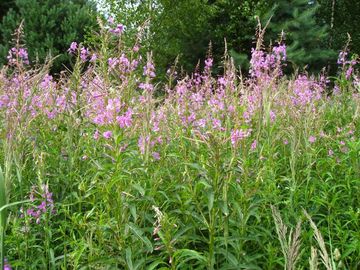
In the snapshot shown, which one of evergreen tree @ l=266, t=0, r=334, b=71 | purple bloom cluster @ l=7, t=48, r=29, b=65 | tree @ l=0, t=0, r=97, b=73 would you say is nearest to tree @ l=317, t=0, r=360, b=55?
evergreen tree @ l=266, t=0, r=334, b=71

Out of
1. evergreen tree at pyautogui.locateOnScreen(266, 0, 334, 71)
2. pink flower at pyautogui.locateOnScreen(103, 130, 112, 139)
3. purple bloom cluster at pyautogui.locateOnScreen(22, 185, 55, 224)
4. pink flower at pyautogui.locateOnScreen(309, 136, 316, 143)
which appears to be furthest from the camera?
evergreen tree at pyautogui.locateOnScreen(266, 0, 334, 71)

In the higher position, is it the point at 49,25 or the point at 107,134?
the point at 49,25

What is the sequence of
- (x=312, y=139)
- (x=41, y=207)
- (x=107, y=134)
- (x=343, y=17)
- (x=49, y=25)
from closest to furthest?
(x=107, y=134)
(x=41, y=207)
(x=312, y=139)
(x=49, y=25)
(x=343, y=17)

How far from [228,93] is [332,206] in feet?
3.29

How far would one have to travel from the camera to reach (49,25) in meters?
16.5

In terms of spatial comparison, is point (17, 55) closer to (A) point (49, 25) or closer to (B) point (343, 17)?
(A) point (49, 25)

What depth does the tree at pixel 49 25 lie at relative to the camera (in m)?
16.2

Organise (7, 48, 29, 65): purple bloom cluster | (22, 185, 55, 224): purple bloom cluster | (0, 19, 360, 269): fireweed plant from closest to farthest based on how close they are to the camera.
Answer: (0, 19, 360, 269): fireweed plant, (22, 185, 55, 224): purple bloom cluster, (7, 48, 29, 65): purple bloom cluster

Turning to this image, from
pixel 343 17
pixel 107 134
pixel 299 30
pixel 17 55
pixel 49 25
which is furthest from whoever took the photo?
pixel 343 17

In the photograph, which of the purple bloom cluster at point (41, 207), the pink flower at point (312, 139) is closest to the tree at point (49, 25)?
the pink flower at point (312, 139)

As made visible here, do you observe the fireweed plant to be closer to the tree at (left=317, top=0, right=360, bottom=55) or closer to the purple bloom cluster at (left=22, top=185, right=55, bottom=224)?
the purple bloom cluster at (left=22, top=185, right=55, bottom=224)

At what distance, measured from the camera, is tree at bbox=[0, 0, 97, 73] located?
637 inches

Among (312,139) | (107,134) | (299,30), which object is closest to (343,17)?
(299,30)

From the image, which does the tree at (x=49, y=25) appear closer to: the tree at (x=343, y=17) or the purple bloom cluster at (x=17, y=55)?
the purple bloom cluster at (x=17, y=55)
